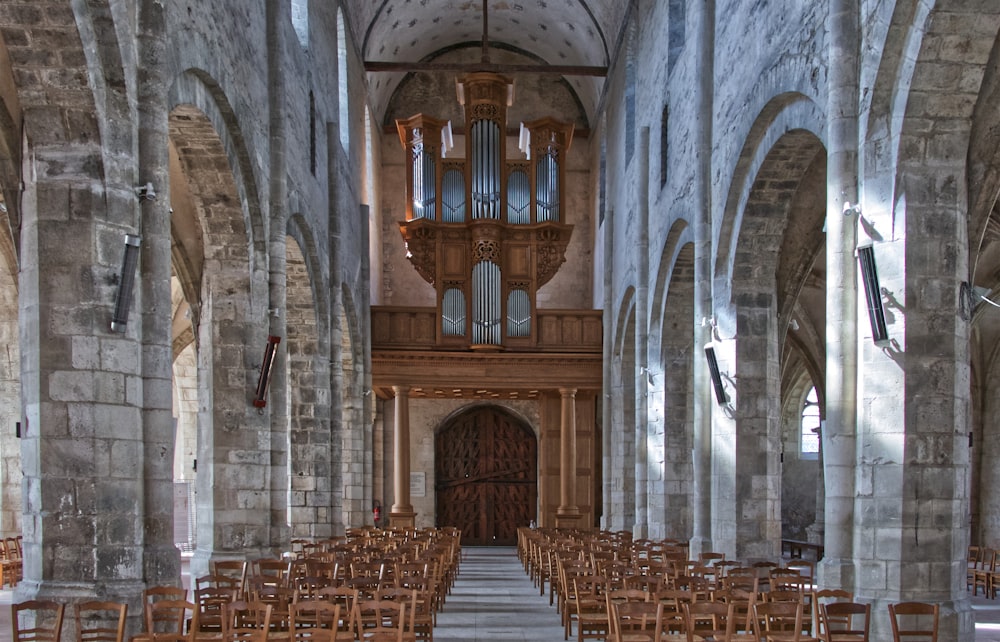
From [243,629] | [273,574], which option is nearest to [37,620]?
[243,629]

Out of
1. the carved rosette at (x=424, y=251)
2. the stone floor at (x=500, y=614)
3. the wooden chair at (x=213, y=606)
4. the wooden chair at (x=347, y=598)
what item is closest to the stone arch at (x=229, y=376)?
the stone floor at (x=500, y=614)

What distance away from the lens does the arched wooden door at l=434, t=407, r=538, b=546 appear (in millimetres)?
35781

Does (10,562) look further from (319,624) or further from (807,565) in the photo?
(807,565)

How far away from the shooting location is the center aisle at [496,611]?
13109mm

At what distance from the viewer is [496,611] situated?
50.8 feet

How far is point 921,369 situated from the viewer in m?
10.4

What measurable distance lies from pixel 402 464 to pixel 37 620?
66.2ft

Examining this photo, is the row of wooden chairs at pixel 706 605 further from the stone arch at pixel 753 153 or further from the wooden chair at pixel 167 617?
the stone arch at pixel 753 153

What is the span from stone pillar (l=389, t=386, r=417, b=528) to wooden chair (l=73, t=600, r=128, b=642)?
1928 cm

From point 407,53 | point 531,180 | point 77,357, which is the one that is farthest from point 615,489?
point 77,357

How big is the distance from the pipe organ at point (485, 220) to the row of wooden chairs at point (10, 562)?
12387 millimetres

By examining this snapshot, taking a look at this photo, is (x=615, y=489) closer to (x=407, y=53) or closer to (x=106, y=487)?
(x=407, y=53)

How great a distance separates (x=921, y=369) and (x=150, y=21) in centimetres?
807

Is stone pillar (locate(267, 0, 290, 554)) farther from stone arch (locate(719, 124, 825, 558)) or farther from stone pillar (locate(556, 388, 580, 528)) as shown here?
stone pillar (locate(556, 388, 580, 528))
